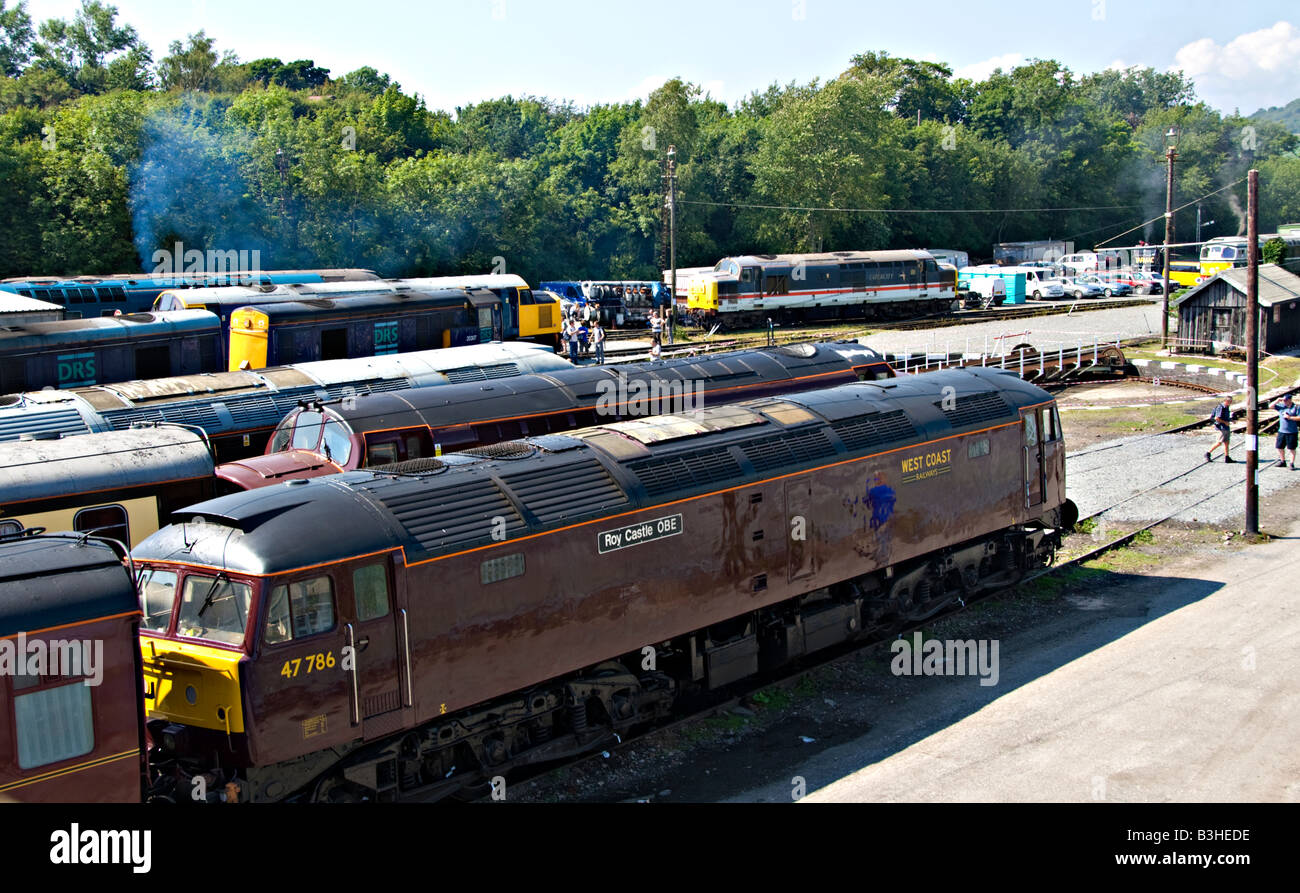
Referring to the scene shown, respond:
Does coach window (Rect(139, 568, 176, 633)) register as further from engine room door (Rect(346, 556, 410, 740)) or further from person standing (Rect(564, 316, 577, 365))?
person standing (Rect(564, 316, 577, 365))

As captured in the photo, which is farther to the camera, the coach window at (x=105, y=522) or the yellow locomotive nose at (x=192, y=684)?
the coach window at (x=105, y=522)

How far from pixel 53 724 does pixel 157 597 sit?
204 centimetres

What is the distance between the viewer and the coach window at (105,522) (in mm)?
14750

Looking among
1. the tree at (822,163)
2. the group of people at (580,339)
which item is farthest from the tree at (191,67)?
the group of people at (580,339)

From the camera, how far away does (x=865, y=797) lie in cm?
1151

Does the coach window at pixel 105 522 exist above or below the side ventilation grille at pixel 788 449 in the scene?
below

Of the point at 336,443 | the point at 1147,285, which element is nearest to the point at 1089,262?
the point at 1147,285

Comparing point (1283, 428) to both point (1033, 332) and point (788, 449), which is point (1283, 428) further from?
point (1033, 332)

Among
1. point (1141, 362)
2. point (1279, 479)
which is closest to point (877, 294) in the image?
point (1141, 362)

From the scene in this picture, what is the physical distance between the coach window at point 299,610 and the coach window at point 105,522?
6142 millimetres

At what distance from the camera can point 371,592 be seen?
10.4 metres

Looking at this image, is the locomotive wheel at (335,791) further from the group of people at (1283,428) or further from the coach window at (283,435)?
the group of people at (1283,428)

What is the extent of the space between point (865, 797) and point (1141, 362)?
32891 millimetres

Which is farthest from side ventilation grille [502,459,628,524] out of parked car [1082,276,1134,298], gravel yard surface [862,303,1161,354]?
parked car [1082,276,1134,298]
